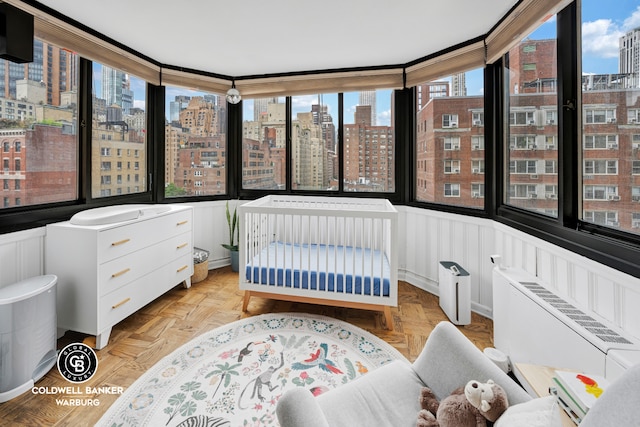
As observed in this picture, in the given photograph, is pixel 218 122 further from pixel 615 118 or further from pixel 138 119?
pixel 615 118

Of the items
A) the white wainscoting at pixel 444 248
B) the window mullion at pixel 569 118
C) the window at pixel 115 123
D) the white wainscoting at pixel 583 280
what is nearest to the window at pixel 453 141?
the white wainscoting at pixel 444 248

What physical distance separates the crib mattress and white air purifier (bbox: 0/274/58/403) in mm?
1298

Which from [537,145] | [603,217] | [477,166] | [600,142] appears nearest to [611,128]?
[600,142]

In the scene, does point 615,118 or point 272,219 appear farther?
point 272,219

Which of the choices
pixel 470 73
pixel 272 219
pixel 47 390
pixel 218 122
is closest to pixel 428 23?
pixel 470 73

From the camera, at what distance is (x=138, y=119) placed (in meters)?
3.17

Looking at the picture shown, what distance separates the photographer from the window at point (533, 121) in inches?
76.4

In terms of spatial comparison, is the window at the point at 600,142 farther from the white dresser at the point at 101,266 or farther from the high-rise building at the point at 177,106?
the high-rise building at the point at 177,106

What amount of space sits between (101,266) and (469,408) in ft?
7.47

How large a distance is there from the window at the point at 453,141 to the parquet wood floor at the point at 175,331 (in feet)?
3.59

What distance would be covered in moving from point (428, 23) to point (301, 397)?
2.68 metres

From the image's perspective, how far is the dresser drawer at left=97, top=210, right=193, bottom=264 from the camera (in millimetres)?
2070

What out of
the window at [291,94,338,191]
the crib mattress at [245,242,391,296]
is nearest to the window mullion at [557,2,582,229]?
the crib mattress at [245,242,391,296]

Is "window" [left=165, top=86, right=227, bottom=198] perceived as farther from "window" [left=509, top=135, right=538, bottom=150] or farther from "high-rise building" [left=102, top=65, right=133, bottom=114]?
"window" [left=509, top=135, right=538, bottom=150]
